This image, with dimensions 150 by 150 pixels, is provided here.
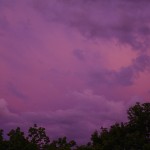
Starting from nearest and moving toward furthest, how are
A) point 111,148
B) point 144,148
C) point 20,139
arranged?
point 144,148 < point 111,148 < point 20,139

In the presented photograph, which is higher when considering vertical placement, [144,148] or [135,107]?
[135,107]

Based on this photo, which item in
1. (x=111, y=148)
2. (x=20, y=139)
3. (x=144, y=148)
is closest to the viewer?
(x=144, y=148)

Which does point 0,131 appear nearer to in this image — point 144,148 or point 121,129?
point 121,129

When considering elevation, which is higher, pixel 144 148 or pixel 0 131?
pixel 0 131

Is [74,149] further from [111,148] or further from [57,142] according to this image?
[111,148]

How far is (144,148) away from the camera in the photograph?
5206 centimetres

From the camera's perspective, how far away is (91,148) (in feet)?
188

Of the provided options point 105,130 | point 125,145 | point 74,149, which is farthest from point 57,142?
point 125,145

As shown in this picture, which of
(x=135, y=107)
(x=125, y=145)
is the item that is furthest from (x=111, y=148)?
(x=135, y=107)

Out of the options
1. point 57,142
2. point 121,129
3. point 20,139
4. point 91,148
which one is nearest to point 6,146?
point 20,139

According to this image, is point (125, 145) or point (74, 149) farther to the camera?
point (74, 149)

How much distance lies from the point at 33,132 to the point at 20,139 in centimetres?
198

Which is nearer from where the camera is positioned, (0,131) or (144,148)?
(144,148)

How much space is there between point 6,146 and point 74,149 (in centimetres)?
924
